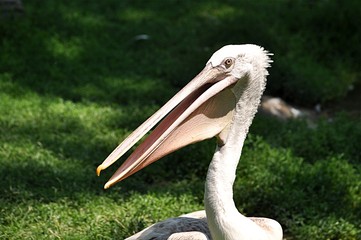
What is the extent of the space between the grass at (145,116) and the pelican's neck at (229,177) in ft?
3.85

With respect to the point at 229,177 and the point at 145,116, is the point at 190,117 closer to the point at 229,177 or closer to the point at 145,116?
the point at 229,177

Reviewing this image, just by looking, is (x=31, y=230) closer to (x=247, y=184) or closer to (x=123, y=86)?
(x=247, y=184)

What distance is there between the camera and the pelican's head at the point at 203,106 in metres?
3.62

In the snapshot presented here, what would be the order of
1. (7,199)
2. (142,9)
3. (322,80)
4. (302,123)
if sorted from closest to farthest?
(7,199) < (302,123) < (322,80) < (142,9)

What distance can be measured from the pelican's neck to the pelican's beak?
69 millimetres

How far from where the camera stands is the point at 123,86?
7816mm

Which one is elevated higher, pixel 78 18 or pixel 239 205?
pixel 239 205

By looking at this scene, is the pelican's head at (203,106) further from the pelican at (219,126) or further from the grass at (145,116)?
the grass at (145,116)

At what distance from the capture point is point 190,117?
371 centimetres

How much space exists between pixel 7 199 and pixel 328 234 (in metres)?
2.20

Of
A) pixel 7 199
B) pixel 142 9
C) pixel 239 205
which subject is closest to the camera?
pixel 7 199

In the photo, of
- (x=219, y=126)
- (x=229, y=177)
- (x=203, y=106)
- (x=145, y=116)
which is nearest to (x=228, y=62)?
(x=203, y=106)

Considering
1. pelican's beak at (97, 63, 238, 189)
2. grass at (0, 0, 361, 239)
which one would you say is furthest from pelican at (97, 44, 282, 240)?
grass at (0, 0, 361, 239)

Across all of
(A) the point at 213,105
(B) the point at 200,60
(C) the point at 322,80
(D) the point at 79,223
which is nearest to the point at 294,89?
(C) the point at 322,80
